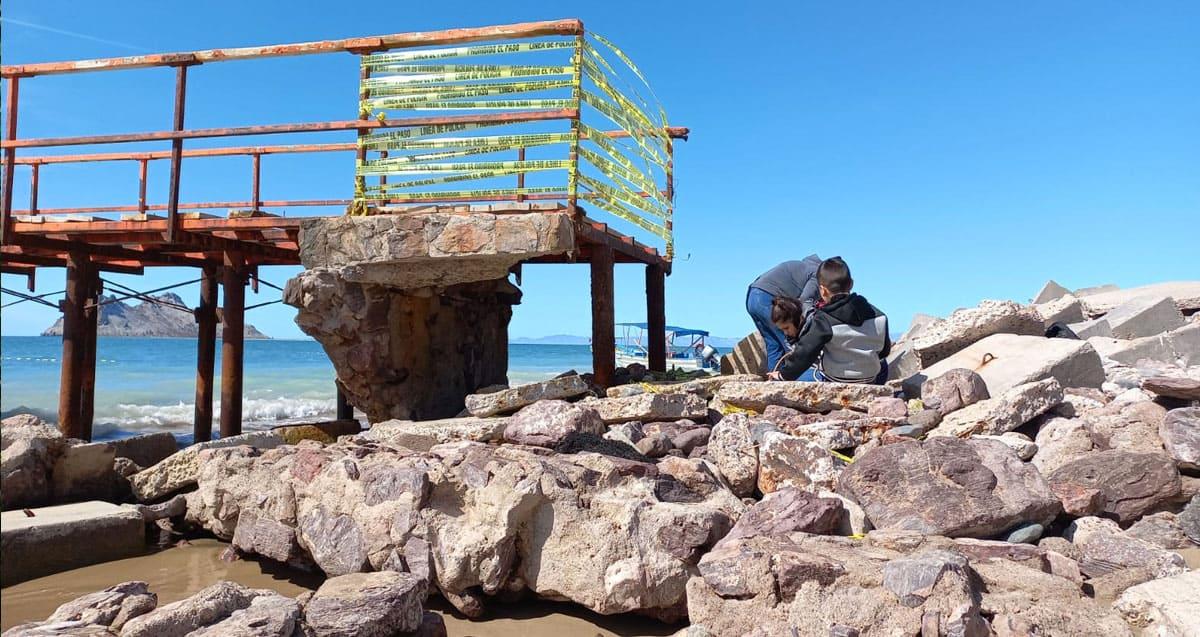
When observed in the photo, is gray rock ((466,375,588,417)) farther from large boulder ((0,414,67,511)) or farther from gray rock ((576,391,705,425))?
large boulder ((0,414,67,511))

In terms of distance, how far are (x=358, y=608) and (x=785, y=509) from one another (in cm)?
224

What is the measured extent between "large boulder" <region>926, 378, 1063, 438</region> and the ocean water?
8.78 m

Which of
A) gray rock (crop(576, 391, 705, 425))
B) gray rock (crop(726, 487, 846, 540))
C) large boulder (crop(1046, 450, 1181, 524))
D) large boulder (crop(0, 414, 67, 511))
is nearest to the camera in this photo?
gray rock (crop(726, 487, 846, 540))

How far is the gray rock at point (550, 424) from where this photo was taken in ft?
18.1

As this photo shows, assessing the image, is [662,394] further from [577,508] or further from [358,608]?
[358,608]

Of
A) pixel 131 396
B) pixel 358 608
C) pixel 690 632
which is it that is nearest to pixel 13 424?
pixel 358 608

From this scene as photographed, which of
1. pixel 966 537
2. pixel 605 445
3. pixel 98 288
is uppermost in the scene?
pixel 98 288

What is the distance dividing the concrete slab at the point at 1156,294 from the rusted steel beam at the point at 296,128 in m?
10.2

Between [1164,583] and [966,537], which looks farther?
[966,537]

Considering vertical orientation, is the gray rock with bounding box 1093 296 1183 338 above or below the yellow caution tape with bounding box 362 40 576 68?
below

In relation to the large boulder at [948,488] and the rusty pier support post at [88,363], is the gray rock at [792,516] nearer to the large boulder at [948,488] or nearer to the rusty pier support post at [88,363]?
the large boulder at [948,488]

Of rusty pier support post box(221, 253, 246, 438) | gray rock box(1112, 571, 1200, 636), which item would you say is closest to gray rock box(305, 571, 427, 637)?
gray rock box(1112, 571, 1200, 636)

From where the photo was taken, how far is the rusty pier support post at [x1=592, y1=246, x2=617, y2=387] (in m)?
7.39

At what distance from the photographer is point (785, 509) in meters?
4.27
